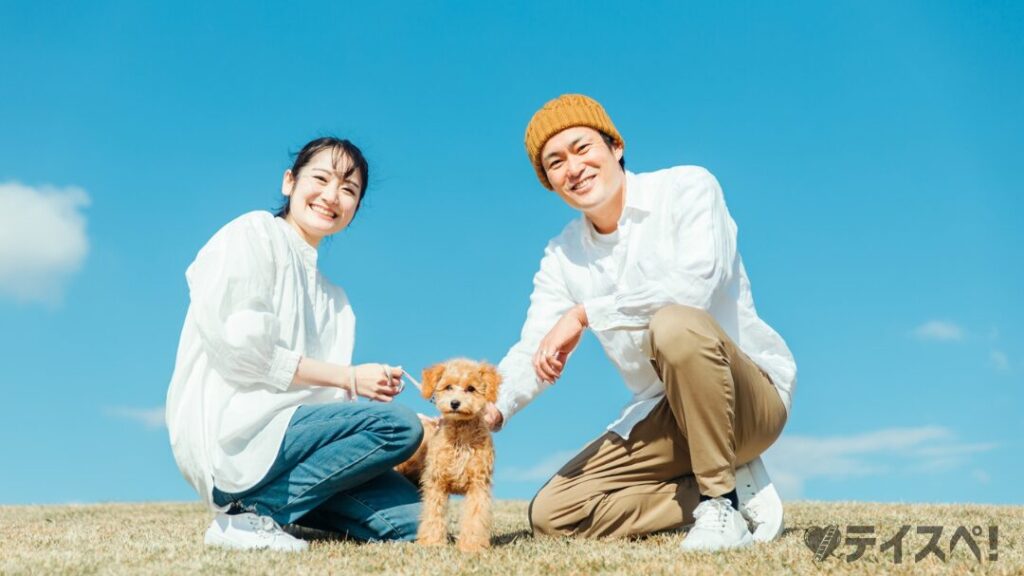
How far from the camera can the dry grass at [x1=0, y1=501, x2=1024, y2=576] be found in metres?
3.47

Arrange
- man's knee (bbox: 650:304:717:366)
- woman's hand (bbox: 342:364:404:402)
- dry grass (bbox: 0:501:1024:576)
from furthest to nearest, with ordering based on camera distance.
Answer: woman's hand (bbox: 342:364:404:402), man's knee (bbox: 650:304:717:366), dry grass (bbox: 0:501:1024:576)

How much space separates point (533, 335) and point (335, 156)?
4.60 ft

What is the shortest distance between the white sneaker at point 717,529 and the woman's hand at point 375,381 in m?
1.50

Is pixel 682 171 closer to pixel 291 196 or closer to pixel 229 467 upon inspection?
pixel 291 196

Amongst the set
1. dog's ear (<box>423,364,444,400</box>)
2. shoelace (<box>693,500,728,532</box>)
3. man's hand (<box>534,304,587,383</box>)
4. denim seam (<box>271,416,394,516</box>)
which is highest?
man's hand (<box>534,304,587,383</box>)

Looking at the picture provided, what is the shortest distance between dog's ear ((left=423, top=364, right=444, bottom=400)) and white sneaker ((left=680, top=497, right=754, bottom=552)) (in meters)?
1.33

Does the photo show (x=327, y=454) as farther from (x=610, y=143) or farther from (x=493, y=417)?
(x=610, y=143)

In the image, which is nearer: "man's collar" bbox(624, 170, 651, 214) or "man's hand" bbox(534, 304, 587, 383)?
"man's hand" bbox(534, 304, 587, 383)

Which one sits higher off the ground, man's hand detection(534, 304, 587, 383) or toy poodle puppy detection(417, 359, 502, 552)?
man's hand detection(534, 304, 587, 383)

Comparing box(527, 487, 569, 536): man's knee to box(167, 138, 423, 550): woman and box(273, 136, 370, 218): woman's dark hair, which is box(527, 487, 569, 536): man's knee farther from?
box(273, 136, 370, 218): woman's dark hair

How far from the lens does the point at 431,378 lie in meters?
4.04

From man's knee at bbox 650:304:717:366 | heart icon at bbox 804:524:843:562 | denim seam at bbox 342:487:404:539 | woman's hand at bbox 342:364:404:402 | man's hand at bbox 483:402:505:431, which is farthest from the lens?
denim seam at bbox 342:487:404:539

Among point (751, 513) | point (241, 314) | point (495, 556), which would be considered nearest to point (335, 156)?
point (241, 314)

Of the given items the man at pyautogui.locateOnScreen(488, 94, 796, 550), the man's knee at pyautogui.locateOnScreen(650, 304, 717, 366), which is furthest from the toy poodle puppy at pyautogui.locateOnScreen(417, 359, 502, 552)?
the man's knee at pyautogui.locateOnScreen(650, 304, 717, 366)
